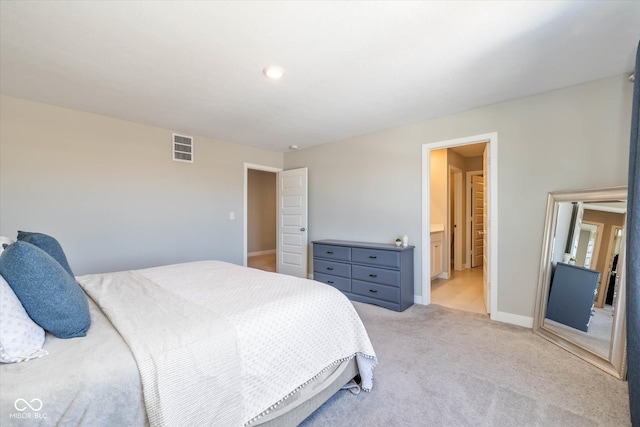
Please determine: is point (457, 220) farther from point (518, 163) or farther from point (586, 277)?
point (586, 277)

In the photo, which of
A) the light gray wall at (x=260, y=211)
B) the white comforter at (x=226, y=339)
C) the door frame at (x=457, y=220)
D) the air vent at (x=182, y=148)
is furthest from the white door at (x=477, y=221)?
the air vent at (x=182, y=148)

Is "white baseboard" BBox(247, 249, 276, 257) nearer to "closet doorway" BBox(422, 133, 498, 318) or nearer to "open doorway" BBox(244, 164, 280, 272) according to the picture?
"open doorway" BBox(244, 164, 280, 272)

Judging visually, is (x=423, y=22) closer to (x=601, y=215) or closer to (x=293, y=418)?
(x=601, y=215)

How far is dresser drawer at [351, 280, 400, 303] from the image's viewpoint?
11.0 ft

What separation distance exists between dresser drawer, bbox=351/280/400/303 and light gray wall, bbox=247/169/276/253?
435 cm

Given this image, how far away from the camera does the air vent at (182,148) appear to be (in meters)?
3.87

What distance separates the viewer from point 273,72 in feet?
7.45

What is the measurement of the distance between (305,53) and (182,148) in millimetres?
2671

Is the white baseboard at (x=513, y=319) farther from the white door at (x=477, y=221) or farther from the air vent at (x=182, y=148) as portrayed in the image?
the air vent at (x=182, y=148)

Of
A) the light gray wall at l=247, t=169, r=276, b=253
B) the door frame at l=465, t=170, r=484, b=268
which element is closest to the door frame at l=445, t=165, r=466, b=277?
the door frame at l=465, t=170, r=484, b=268

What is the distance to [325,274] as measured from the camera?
13.4 feet

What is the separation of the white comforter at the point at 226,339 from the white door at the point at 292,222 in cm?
273

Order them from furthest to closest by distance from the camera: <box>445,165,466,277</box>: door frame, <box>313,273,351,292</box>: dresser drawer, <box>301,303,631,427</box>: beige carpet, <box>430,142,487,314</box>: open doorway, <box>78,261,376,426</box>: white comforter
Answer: <box>445,165,466,277</box>: door frame < <box>430,142,487,314</box>: open doorway < <box>313,273,351,292</box>: dresser drawer < <box>301,303,631,427</box>: beige carpet < <box>78,261,376,426</box>: white comforter

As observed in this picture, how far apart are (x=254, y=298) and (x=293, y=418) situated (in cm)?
65
